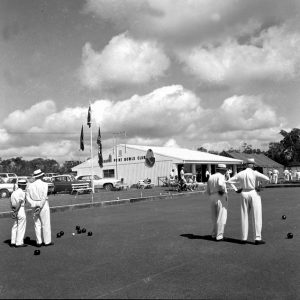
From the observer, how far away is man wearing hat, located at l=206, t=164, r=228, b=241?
8789 millimetres

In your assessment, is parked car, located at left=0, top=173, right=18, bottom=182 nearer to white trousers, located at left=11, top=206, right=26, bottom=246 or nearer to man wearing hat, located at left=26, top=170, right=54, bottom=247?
white trousers, located at left=11, top=206, right=26, bottom=246

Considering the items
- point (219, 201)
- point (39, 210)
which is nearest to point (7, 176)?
point (39, 210)

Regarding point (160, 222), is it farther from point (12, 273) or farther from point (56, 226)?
point (12, 273)

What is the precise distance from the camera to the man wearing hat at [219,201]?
8.79 meters

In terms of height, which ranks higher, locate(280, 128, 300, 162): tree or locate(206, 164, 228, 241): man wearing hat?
locate(280, 128, 300, 162): tree

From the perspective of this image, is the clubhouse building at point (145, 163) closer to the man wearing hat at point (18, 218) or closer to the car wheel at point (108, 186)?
the car wheel at point (108, 186)

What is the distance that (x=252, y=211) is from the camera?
848cm

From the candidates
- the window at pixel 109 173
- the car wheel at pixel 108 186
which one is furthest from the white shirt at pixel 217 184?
the window at pixel 109 173

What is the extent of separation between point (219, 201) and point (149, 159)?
108ft

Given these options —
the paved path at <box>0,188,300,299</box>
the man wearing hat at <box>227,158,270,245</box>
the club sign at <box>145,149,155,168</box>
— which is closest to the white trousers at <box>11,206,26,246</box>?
the paved path at <box>0,188,300,299</box>

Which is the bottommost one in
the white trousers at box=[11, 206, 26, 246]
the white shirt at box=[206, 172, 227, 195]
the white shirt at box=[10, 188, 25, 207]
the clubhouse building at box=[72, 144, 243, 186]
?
the white trousers at box=[11, 206, 26, 246]

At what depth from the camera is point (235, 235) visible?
947 centimetres

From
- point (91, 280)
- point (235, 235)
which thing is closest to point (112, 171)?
point (235, 235)

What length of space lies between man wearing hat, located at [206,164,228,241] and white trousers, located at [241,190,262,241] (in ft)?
1.56
